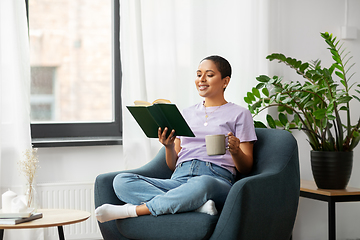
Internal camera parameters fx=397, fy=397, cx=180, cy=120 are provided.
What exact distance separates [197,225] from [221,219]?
→ 9 centimetres

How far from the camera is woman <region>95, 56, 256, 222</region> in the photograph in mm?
1589

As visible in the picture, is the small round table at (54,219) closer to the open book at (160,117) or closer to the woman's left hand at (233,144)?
the open book at (160,117)

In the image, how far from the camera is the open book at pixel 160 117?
1.65 metres

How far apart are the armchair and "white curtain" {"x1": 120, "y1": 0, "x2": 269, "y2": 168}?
82 centimetres

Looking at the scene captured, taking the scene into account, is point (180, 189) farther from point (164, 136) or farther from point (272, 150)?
point (272, 150)

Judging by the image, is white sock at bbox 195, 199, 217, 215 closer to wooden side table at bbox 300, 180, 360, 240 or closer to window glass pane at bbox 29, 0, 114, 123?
wooden side table at bbox 300, 180, 360, 240

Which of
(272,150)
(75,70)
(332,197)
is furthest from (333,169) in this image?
(75,70)

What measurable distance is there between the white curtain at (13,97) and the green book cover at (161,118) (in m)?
0.97

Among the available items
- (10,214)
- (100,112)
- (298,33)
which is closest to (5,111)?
(100,112)

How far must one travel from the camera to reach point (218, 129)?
1.91m

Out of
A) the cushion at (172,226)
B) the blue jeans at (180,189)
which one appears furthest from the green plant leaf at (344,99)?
the cushion at (172,226)

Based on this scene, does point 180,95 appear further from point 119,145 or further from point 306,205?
point 306,205

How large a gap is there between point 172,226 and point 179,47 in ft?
4.58

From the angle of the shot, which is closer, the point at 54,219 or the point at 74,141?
the point at 54,219
